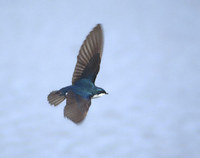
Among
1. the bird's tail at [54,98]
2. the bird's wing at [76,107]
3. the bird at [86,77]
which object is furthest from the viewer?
the bird's tail at [54,98]

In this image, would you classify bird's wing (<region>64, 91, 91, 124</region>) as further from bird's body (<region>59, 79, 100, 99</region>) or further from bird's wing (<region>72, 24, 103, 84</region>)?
bird's wing (<region>72, 24, 103, 84</region>)

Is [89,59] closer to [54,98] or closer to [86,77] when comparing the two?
[86,77]

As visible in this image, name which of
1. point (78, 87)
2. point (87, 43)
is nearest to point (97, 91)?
point (78, 87)

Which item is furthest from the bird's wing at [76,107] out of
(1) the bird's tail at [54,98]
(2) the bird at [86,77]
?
(1) the bird's tail at [54,98]

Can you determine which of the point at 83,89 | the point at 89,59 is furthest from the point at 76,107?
the point at 89,59

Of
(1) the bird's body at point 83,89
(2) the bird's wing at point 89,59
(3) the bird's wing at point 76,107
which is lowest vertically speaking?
(3) the bird's wing at point 76,107

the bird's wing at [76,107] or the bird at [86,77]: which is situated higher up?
the bird at [86,77]

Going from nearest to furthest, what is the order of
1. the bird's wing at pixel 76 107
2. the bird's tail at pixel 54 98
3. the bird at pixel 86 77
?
1. the bird's wing at pixel 76 107
2. the bird at pixel 86 77
3. the bird's tail at pixel 54 98

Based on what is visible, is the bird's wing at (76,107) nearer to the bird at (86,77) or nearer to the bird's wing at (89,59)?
the bird at (86,77)

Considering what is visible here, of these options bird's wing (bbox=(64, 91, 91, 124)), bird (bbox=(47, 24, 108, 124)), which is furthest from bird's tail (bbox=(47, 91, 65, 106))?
bird's wing (bbox=(64, 91, 91, 124))
